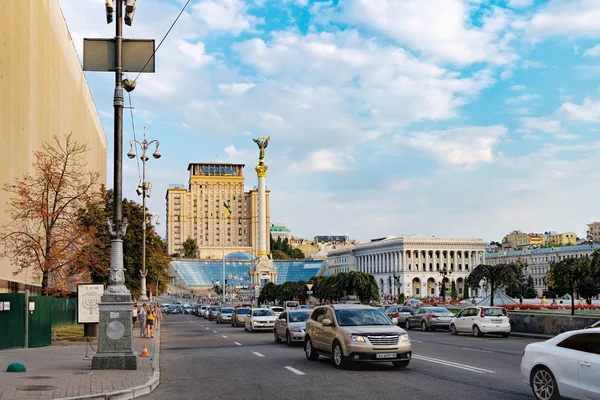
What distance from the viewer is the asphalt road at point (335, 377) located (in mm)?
12859

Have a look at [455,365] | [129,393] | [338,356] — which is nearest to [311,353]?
[338,356]

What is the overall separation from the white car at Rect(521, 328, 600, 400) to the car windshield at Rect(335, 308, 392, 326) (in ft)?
22.2

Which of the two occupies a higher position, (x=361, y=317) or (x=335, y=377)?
(x=361, y=317)

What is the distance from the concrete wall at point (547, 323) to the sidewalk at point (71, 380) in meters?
18.6

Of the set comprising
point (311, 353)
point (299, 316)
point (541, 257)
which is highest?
point (541, 257)

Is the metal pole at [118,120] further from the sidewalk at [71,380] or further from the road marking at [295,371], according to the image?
the road marking at [295,371]

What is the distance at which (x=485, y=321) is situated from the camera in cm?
3319

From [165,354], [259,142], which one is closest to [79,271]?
[165,354]

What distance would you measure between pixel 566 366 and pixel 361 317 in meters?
8.25

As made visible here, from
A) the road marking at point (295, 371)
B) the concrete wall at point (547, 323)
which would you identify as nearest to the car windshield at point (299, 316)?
the road marking at point (295, 371)

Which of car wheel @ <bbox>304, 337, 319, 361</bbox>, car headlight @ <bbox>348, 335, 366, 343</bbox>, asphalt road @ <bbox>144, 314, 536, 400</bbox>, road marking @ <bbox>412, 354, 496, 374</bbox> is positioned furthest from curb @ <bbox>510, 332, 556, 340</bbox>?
car headlight @ <bbox>348, 335, 366, 343</bbox>

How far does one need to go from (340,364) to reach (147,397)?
5.74m

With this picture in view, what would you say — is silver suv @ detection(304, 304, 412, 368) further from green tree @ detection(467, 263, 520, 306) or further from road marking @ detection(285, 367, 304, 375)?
green tree @ detection(467, 263, 520, 306)

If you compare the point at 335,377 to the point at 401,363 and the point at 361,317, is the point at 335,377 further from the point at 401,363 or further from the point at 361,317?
the point at 361,317
